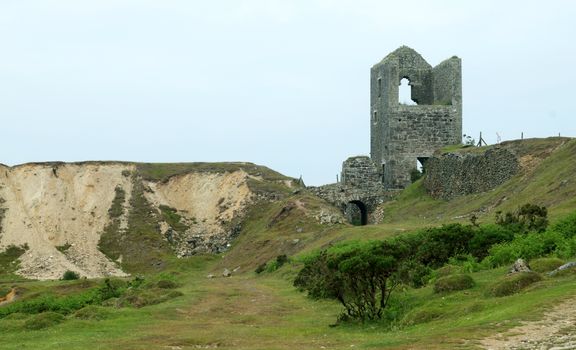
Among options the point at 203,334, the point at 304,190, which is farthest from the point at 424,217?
the point at 203,334

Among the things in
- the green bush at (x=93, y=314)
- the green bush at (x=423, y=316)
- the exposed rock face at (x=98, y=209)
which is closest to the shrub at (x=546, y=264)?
the green bush at (x=423, y=316)

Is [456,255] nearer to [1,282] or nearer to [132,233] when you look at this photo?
[1,282]

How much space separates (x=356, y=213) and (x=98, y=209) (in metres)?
24.4

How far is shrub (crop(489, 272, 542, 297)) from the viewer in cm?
2548

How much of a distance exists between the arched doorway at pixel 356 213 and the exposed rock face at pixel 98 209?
8.97 metres

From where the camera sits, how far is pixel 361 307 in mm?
28562

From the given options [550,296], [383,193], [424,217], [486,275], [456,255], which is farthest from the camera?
[383,193]

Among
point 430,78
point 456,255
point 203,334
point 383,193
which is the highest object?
point 430,78

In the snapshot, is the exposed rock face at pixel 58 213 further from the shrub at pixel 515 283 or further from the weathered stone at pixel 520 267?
the shrub at pixel 515 283

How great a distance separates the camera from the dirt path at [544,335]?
17703 mm

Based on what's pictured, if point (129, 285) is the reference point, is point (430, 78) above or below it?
above

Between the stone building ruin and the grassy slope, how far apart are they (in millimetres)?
18968

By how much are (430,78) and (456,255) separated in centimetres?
4831

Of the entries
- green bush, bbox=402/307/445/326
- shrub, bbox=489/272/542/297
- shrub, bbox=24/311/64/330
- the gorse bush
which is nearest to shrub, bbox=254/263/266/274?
the gorse bush
